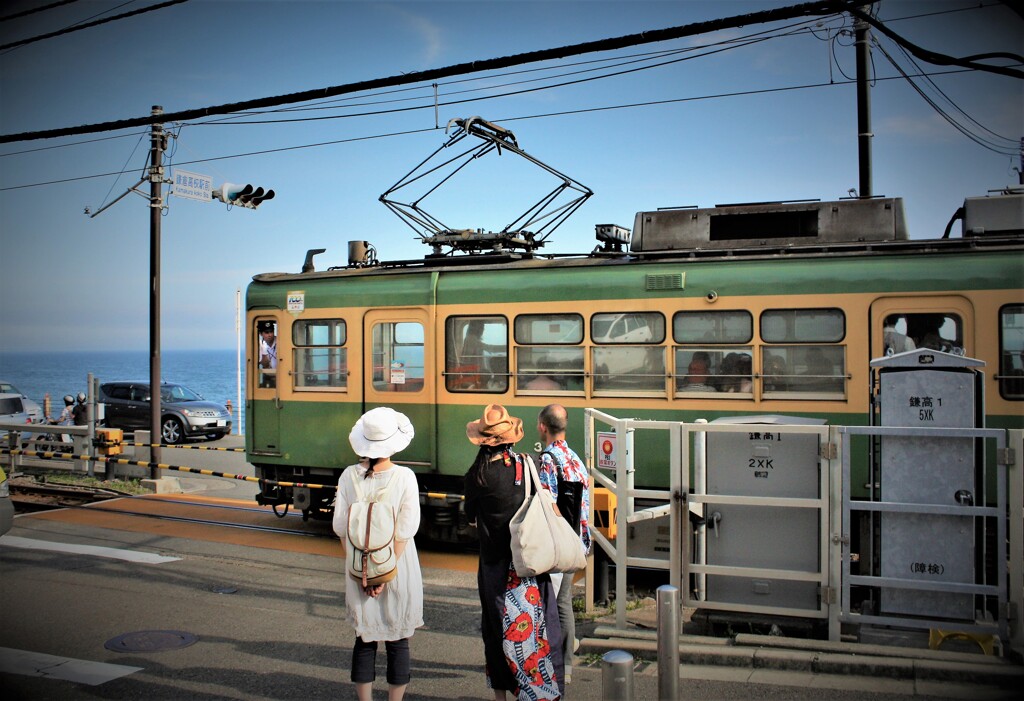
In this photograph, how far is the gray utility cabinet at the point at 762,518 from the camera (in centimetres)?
676

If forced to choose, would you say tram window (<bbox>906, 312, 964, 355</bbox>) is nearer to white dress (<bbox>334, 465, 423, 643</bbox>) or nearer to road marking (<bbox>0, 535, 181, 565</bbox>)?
white dress (<bbox>334, 465, 423, 643</bbox>)

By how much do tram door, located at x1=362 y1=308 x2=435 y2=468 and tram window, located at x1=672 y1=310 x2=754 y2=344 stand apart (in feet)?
10.1

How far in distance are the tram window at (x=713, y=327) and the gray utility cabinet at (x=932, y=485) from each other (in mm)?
2593

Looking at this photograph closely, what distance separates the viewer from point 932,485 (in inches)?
255

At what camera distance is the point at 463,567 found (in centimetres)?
1003

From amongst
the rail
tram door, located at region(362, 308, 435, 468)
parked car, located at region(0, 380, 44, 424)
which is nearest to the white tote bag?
the rail

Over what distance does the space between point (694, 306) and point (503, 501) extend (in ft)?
16.0

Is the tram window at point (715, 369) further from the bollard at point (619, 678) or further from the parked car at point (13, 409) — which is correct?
the parked car at point (13, 409)

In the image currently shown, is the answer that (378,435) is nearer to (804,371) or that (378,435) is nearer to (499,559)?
(499,559)

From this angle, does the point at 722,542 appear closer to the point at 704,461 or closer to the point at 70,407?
the point at 704,461

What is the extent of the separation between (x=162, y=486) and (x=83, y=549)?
4.67 meters

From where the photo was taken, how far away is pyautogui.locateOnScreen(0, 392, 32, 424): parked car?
2249 centimetres

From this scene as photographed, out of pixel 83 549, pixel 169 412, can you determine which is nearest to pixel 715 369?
pixel 83 549

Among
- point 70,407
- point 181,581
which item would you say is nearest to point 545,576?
point 181,581
